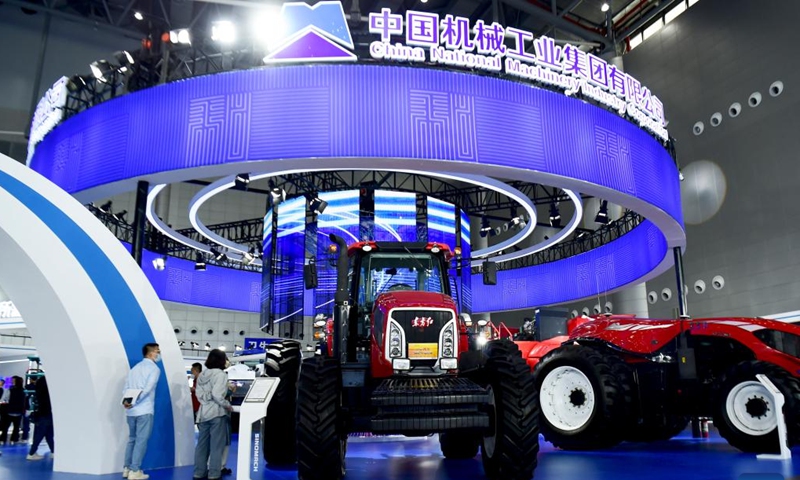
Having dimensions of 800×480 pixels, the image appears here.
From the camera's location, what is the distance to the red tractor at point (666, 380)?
25.1 ft

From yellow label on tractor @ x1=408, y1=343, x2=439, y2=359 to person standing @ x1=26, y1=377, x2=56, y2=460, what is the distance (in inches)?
244

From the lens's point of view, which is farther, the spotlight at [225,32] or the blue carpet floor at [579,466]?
the spotlight at [225,32]

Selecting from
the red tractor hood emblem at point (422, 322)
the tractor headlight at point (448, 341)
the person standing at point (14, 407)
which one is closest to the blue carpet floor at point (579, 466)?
the tractor headlight at point (448, 341)

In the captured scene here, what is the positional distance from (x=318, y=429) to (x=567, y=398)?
4.62m

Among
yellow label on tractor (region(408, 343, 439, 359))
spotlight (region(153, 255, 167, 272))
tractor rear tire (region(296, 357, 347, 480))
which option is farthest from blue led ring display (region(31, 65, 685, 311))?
spotlight (region(153, 255, 167, 272))

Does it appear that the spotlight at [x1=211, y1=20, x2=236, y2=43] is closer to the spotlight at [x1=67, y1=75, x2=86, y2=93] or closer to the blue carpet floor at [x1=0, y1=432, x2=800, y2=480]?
the spotlight at [x1=67, y1=75, x2=86, y2=93]

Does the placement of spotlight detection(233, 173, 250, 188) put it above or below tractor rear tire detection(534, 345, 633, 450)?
above

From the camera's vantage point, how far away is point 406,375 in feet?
19.9

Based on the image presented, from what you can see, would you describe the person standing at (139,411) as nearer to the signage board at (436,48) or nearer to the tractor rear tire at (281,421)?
the tractor rear tire at (281,421)

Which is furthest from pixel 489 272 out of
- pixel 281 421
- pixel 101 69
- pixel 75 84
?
pixel 75 84

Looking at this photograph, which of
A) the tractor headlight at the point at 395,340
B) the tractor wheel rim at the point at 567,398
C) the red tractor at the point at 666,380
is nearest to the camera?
the tractor headlight at the point at 395,340

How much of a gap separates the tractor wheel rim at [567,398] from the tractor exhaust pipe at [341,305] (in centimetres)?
374

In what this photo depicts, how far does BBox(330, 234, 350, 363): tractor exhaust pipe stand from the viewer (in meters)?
6.48

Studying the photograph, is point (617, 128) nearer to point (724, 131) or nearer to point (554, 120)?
point (554, 120)
